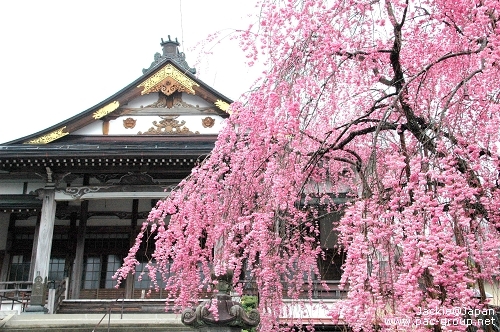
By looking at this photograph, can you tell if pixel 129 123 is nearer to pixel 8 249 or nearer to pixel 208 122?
pixel 208 122

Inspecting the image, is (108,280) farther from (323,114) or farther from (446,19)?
(446,19)

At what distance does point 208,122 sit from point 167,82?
1.90 metres

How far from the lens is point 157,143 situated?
14414 mm

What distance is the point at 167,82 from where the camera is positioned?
614 inches

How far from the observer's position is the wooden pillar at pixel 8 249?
1475 centimetres

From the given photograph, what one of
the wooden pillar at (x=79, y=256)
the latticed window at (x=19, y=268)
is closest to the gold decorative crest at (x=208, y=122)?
the wooden pillar at (x=79, y=256)

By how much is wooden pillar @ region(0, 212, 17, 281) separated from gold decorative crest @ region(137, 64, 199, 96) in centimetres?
560

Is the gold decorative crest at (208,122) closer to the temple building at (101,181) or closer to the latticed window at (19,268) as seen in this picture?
the temple building at (101,181)

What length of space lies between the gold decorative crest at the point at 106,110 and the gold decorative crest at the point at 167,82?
91 centimetres

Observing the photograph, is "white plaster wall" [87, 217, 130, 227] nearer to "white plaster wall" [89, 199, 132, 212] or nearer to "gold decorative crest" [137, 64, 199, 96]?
"white plaster wall" [89, 199, 132, 212]

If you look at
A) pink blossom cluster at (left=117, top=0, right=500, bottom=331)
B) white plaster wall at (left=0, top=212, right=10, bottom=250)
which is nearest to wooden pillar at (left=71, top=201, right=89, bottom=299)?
white plaster wall at (left=0, top=212, right=10, bottom=250)

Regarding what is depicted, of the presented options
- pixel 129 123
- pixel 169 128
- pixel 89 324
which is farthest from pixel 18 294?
pixel 169 128

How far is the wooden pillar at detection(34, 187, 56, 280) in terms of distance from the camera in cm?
1246

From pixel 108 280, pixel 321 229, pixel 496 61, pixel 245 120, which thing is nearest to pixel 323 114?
pixel 245 120
